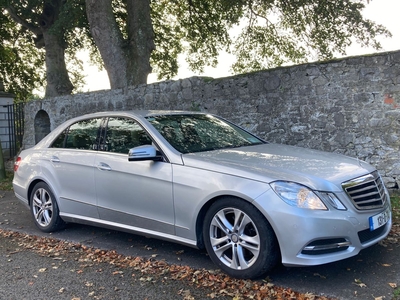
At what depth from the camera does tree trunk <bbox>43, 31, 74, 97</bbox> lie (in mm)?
15539

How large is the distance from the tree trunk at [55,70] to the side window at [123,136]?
1087cm

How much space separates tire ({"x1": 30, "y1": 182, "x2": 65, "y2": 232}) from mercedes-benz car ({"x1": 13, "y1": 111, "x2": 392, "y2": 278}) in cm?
2

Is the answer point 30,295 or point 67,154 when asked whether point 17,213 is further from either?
point 30,295

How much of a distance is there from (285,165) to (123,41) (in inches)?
367

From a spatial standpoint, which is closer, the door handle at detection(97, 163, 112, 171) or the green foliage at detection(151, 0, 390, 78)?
the door handle at detection(97, 163, 112, 171)

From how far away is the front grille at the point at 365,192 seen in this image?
392 cm

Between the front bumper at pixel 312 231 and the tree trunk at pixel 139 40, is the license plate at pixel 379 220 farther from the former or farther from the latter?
the tree trunk at pixel 139 40

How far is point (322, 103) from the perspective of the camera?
7.96 m

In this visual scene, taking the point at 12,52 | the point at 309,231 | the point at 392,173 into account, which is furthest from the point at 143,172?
the point at 12,52

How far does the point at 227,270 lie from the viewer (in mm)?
4059

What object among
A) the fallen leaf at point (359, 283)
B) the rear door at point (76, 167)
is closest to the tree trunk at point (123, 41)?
the rear door at point (76, 167)

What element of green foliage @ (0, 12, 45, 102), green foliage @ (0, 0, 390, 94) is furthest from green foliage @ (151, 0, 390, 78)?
green foliage @ (0, 12, 45, 102)

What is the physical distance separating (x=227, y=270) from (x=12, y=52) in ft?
66.3

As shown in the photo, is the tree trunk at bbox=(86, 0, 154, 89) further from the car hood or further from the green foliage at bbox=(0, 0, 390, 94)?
the car hood
